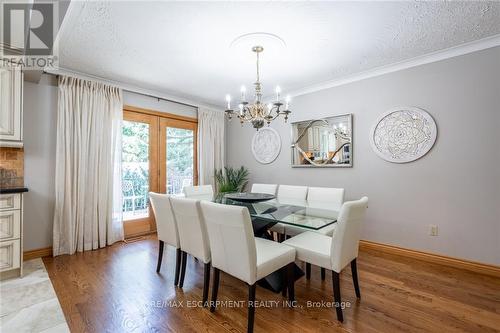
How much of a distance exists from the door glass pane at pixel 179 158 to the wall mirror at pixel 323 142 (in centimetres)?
205

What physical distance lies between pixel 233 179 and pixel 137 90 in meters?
2.30

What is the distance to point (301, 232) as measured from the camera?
244 centimetres

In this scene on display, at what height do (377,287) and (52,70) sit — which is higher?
(52,70)

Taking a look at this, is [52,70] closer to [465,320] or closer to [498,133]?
[465,320]

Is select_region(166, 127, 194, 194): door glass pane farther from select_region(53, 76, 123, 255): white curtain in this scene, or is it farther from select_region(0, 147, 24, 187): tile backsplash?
select_region(0, 147, 24, 187): tile backsplash

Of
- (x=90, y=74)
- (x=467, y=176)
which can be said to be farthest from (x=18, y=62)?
(x=467, y=176)

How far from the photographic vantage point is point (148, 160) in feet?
12.6

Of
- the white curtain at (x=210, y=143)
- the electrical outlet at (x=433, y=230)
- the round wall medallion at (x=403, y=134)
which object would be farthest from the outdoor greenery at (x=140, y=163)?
the electrical outlet at (x=433, y=230)

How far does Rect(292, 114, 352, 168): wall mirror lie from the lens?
3.35 metres

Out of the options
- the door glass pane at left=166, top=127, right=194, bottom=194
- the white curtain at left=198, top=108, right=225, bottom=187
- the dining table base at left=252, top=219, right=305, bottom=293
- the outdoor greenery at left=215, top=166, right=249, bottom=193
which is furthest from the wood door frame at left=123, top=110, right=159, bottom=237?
the dining table base at left=252, top=219, right=305, bottom=293

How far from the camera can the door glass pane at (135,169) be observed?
11.8ft

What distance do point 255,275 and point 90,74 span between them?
3.44 m

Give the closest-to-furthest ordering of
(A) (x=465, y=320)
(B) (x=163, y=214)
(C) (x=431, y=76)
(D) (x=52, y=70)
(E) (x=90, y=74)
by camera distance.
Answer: (A) (x=465, y=320) → (B) (x=163, y=214) → (C) (x=431, y=76) → (D) (x=52, y=70) → (E) (x=90, y=74)

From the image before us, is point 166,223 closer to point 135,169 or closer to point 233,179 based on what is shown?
point 135,169
